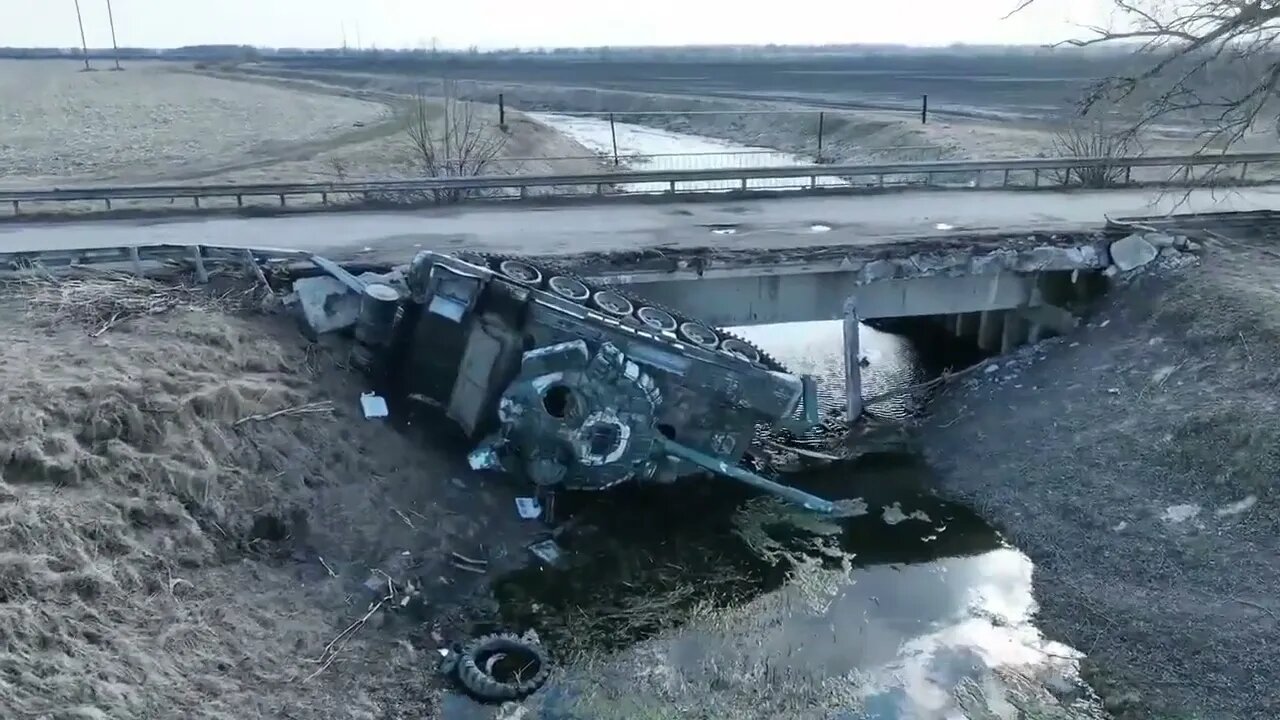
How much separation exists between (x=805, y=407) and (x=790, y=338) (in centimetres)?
762

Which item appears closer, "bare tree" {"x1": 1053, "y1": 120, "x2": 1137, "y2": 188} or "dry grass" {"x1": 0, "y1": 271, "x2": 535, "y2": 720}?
"dry grass" {"x1": 0, "y1": 271, "x2": 535, "y2": 720}

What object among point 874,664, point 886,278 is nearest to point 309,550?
point 874,664

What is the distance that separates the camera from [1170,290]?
1589 centimetres

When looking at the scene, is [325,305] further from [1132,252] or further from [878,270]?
[1132,252]

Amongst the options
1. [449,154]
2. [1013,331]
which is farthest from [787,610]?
[449,154]

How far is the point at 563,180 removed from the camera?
792 inches

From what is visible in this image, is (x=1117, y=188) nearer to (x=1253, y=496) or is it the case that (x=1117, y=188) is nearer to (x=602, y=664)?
(x=1253, y=496)

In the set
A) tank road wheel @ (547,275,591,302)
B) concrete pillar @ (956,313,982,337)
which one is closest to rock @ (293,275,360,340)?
tank road wheel @ (547,275,591,302)

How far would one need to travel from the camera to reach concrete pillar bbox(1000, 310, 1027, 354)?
17.8m

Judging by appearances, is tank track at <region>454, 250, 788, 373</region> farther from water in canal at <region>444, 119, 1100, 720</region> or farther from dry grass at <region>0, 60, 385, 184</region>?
dry grass at <region>0, 60, 385, 184</region>

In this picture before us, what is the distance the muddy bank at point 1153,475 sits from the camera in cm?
954

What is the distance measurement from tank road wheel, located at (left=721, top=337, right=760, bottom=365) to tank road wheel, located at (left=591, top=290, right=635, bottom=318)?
5.00ft

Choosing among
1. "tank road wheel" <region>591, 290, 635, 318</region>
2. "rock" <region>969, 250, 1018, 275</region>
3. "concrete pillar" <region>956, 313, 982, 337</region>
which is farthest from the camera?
"concrete pillar" <region>956, 313, 982, 337</region>

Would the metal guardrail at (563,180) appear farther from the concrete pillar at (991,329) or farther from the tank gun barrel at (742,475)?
the tank gun barrel at (742,475)
